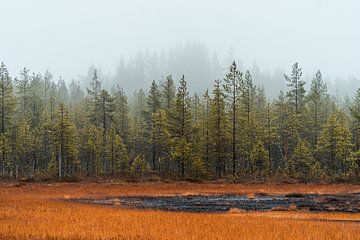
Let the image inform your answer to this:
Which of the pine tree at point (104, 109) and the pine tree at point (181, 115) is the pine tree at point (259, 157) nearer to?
the pine tree at point (181, 115)

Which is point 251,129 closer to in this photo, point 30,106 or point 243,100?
point 243,100

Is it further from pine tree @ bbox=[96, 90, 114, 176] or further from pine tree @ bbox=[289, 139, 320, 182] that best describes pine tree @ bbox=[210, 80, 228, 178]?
pine tree @ bbox=[96, 90, 114, 176]

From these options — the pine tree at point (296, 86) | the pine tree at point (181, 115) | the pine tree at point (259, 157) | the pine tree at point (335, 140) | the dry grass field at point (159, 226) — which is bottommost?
the dry grass field at point (159, 226)

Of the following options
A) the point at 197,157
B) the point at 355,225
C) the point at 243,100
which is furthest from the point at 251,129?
the point at 355,225

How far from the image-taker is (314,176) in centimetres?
5950

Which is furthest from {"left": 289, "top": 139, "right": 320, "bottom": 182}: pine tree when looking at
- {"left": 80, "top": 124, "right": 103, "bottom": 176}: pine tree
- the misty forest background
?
{"left": 80, "top": 124, "right": 103, "bottom": 176}: pine tree

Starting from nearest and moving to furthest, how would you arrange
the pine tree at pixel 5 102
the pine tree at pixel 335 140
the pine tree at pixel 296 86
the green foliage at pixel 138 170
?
the green foliage at pixel 138 170 < the pine tree at pixel 335 140 < the pine tree at pixel 5 102 < the pine tree at pixel 296 86

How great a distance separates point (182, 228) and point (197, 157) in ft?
142

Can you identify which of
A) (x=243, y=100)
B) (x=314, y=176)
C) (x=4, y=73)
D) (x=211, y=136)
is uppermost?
(x=4, y=73)

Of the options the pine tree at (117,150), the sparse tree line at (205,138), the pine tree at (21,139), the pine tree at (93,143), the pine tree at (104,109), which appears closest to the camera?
the sparse tree line at (205,138)

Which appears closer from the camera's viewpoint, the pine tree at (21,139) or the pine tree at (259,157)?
the pine tree at (259,157)

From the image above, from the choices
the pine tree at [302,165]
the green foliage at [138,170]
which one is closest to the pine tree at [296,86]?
the pine tree at [302,165]

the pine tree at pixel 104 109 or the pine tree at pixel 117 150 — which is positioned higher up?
the pine tree at pixel 104 109

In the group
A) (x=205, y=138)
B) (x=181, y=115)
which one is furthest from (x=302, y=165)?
(x=181, y=115)
